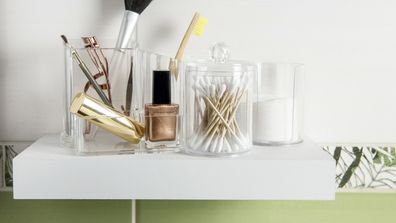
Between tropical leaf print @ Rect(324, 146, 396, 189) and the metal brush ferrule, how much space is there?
31 centimetres

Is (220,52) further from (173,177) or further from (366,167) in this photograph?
(366,167)

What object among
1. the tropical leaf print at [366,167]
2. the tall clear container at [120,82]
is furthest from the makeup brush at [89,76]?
the tropical leaf print at [366,167]

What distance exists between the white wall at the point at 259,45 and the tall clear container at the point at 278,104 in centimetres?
5

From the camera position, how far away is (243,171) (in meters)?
0.60

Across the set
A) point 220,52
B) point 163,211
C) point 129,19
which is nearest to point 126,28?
point 129,19

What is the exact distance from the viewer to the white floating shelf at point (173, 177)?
0.60 meters

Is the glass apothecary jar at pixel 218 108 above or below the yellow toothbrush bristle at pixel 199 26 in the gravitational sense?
below

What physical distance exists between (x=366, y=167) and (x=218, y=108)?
259 mm

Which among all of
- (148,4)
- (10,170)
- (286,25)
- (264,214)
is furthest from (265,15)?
(10,170)

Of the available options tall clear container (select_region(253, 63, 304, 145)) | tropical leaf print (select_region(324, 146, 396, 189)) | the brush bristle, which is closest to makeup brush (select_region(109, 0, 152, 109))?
the brush bristle

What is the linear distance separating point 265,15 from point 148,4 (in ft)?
0.50

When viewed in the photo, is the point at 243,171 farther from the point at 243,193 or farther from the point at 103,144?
the point at 103,144

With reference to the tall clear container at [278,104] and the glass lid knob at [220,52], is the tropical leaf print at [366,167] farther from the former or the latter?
the glass lid knob at [220,52]

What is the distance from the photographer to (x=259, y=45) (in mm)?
736
